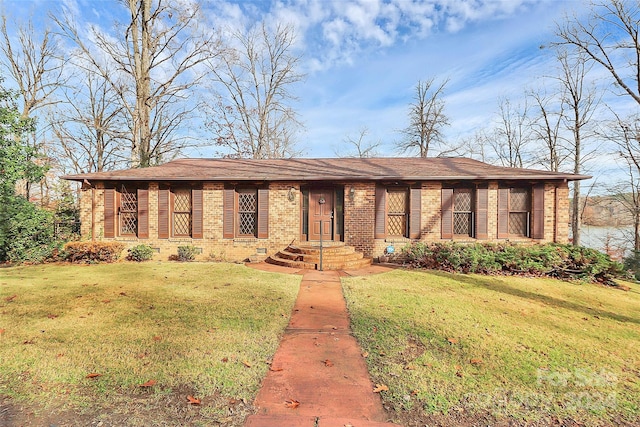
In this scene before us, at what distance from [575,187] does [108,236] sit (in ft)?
76.5

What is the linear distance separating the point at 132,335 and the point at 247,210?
6.55 meters

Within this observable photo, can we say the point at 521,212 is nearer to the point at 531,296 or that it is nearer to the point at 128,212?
the point at 531,296

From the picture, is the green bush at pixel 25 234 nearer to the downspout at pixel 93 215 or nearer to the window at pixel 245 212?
the downspout at pixel 93 215

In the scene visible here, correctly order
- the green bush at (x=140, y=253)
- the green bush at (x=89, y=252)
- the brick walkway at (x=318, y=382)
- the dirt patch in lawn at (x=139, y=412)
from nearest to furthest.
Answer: the dirt patch in lawn at (x=139, y=412) → the brick walkway at (x=318, y=382) → the green bush at (x=89, y=252) → the green bush at (x=140, y=253)

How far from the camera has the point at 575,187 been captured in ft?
52.1

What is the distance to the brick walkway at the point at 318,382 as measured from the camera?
2227 mm

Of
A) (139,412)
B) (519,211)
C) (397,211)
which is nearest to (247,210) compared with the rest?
(397,211)

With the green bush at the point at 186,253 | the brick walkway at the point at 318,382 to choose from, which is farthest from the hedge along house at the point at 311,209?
the brick walkway at the point at 318,382

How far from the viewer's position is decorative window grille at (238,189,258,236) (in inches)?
390

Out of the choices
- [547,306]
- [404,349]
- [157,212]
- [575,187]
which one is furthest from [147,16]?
[575,187]

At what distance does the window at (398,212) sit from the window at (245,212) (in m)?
4.00

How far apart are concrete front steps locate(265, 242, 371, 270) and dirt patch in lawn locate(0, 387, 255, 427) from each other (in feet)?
19.6

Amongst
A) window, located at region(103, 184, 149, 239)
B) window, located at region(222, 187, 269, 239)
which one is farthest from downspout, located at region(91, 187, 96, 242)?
window, located at region(222, 187, 269, 239)

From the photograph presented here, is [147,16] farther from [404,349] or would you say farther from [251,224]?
[404,349]
